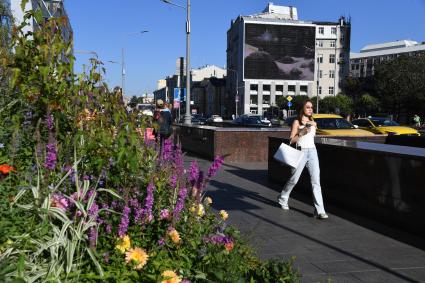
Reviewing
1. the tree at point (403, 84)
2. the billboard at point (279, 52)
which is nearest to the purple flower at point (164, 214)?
the tree at point (403, 84)

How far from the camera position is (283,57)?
145625 millimetres

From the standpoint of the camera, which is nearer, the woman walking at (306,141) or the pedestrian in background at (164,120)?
the woman walking at (306,141)

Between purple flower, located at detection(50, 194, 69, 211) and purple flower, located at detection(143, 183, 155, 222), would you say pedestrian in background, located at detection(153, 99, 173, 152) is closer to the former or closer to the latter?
purple flower, located at detection(143, 183, 155, 222)

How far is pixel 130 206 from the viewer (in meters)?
3.70

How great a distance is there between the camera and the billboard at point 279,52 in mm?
142750

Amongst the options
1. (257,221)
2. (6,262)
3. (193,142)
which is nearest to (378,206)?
(257,221)

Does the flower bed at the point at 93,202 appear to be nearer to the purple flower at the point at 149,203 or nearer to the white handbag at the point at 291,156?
the purple flower at the point at 149,203

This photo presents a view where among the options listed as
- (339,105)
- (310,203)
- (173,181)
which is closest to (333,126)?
(310,203)

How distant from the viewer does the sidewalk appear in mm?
4965

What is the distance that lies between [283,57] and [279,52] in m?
1.83

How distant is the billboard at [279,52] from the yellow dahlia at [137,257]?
14074 centimetres

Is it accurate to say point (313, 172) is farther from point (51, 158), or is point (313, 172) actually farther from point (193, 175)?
point (51, 158)

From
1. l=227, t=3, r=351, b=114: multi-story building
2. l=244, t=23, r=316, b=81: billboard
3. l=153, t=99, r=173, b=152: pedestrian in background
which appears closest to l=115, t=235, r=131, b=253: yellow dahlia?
l=153, t=99, r=173, b=152: pedestrian in background

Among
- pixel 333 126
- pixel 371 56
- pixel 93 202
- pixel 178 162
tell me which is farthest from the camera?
pixel 371 56
